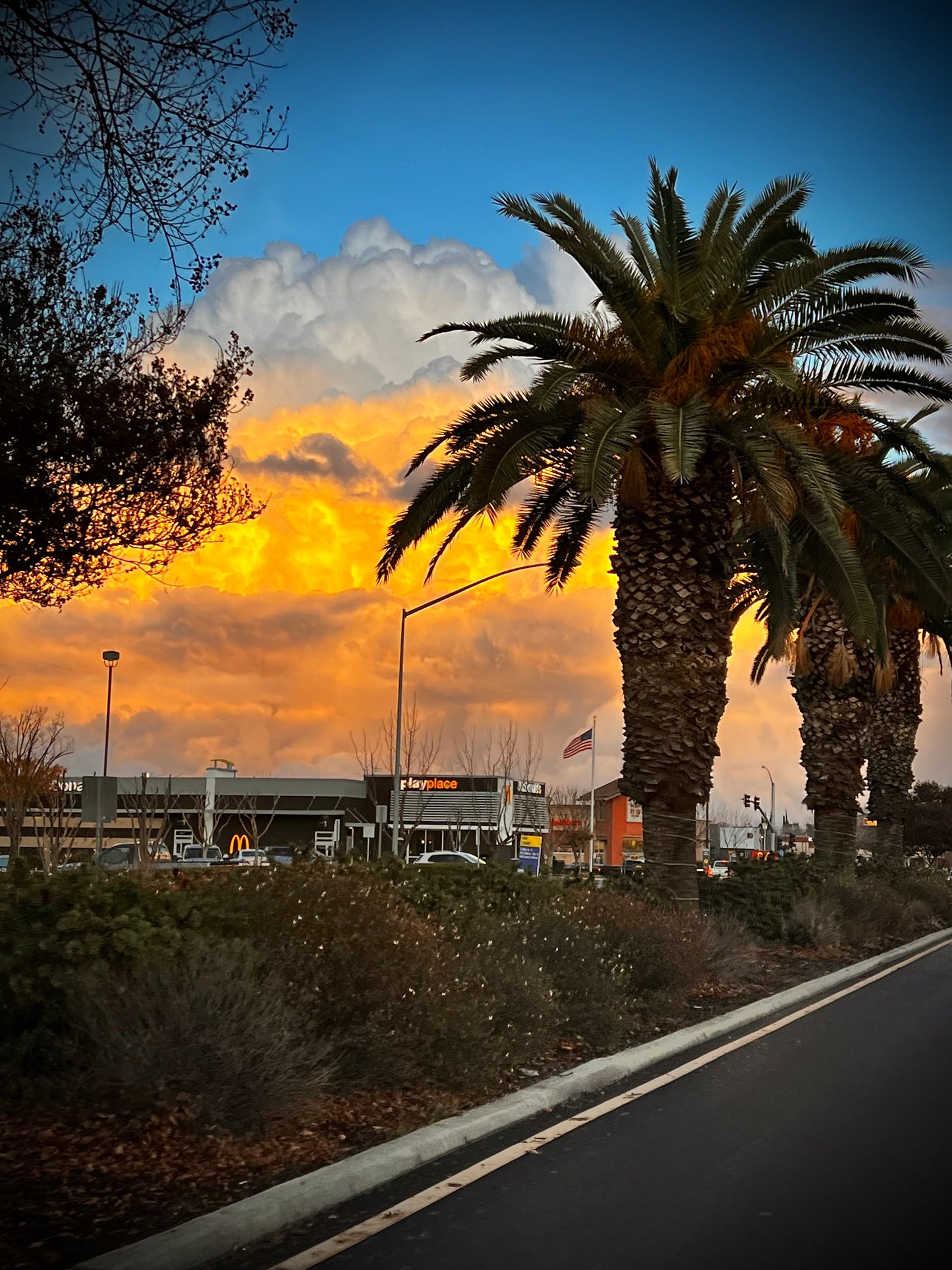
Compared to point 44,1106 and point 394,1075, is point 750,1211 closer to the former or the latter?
point 394,1075

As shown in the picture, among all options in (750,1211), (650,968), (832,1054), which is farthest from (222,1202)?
(650,968)

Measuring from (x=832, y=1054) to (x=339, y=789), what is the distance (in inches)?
2655

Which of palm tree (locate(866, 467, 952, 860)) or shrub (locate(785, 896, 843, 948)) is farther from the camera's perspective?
palm tree (locate(866, 467, 952, 860))

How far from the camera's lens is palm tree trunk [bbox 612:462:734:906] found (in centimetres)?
1831

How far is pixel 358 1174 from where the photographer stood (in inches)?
267

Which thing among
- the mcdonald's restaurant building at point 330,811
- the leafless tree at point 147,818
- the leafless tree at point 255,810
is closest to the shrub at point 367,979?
the leafless tree at point 147,818

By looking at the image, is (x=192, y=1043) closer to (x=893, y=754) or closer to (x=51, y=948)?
(x=51, y=948)

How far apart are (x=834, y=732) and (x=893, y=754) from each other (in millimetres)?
9763

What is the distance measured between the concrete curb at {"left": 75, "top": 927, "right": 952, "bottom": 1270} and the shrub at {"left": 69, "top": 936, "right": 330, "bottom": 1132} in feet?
2.36

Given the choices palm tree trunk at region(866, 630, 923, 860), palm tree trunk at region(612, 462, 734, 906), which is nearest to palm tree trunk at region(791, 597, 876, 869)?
palm tree trunk at region(866, 630, 923, 860)

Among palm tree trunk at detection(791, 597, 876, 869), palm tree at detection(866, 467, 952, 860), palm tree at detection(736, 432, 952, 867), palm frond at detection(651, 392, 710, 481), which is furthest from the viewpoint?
palm tree at detection(866, 467, 952, 860)

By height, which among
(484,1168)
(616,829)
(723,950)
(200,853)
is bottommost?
(484,1168)

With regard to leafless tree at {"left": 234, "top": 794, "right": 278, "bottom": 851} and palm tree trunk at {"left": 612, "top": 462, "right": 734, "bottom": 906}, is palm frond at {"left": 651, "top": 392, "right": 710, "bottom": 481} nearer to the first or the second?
palm tree trunk at {"left": 612, "top": 462, "right": 734, "bottom": 906}

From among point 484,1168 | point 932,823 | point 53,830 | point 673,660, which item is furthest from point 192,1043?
point 932,823
